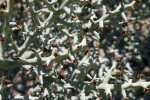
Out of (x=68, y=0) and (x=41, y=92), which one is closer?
(x=68, y=0)

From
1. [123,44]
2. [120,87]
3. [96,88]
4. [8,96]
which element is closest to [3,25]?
[8,96]

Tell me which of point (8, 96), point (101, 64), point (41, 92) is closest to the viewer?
point (8, 96)

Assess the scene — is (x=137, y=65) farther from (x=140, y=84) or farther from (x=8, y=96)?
(x=8, y=96)

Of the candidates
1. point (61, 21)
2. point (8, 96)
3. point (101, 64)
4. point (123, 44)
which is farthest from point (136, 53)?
point (8, 96)

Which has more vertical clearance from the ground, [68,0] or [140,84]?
[68,0]

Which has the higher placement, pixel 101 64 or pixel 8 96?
pixel 101 64

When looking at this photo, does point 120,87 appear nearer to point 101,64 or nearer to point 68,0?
point 101,64

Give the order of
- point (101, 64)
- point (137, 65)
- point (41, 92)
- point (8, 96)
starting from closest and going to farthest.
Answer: point (8, 96) < point (41, 92) < point (101, 64) < point (137, 65)

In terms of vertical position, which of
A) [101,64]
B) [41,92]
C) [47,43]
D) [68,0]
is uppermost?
[68,0]

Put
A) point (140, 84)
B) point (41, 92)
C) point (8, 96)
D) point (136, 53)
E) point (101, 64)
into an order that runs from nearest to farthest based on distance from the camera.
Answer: point (140, 84) → point (8, 96) → point (41, 92) → point (101, 64) → point (136, 53)
